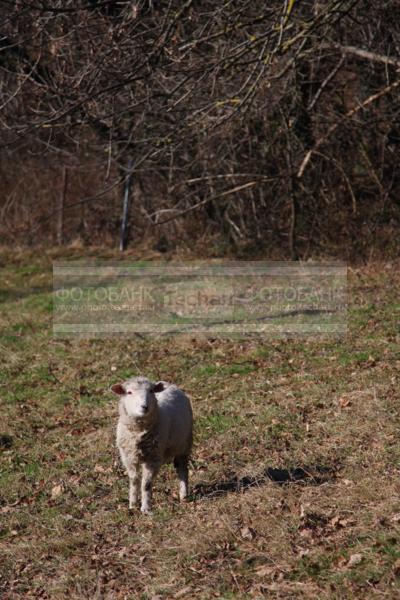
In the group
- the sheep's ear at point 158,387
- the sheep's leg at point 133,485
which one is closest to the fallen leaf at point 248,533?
the sheep's leg at point 133,485

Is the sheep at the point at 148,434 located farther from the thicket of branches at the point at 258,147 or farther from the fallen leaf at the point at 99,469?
the thicket of branches at the point at 258,147

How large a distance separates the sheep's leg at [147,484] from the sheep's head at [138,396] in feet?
1.60

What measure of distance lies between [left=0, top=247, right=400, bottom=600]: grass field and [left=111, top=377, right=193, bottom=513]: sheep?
0.23 metres

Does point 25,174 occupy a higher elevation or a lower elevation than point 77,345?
higher

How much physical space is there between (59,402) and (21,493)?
2703 millimetres

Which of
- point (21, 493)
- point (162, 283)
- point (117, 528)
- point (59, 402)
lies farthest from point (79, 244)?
point (117, 528)

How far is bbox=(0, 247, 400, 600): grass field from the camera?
580 centimetres

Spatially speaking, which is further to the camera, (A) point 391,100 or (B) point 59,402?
(A) point 391,100

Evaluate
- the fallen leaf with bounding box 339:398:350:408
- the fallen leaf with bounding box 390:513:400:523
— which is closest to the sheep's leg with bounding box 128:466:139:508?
the fallen leaf with bounding box 390:513:400:523

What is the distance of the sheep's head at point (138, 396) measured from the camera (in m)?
6.79

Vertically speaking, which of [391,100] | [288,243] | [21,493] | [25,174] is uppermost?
[391,100]

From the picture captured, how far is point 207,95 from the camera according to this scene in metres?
13.4

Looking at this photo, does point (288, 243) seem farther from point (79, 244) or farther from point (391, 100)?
point (79, 244)

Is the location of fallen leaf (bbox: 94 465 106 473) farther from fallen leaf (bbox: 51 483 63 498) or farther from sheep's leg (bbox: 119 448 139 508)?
sheep's leg (bbox: 119 448 139 508)
